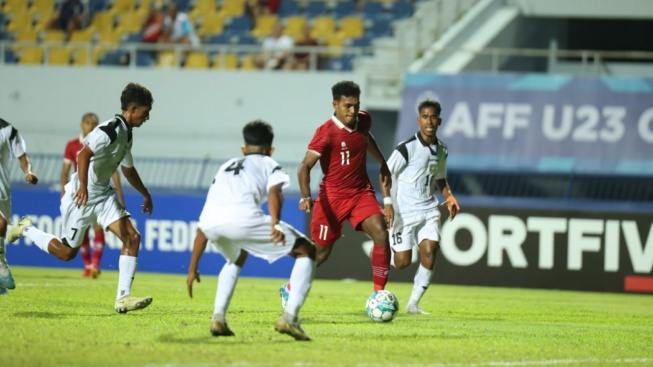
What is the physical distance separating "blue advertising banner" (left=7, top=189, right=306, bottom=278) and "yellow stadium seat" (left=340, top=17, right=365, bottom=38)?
6.04 meters

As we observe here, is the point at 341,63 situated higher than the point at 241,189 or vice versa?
the point at 341,63

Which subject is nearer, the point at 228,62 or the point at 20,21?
the point at 228,62

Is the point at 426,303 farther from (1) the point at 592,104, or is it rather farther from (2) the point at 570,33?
(2) the point at 570,33

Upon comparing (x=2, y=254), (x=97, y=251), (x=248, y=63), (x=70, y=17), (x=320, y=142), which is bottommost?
(x=97, y=251)

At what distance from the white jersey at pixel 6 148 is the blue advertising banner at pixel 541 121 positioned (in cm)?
1030

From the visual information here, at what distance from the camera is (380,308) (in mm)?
10820

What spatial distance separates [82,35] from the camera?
27.2 meters

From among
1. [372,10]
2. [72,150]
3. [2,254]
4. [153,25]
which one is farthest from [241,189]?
[153,25]

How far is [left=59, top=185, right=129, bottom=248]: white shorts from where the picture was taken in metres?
11.0

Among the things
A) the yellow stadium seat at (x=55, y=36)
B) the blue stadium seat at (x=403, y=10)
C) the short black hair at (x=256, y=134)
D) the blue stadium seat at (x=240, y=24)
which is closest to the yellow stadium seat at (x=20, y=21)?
the yellow stadium seat at (x=55, y=36)

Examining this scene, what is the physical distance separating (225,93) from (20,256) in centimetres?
561

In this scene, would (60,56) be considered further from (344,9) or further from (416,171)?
(416,171)

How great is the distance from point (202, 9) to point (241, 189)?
19.0 m

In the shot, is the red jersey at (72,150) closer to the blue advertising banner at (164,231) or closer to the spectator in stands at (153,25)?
the blue advertising banner at (164,231)
